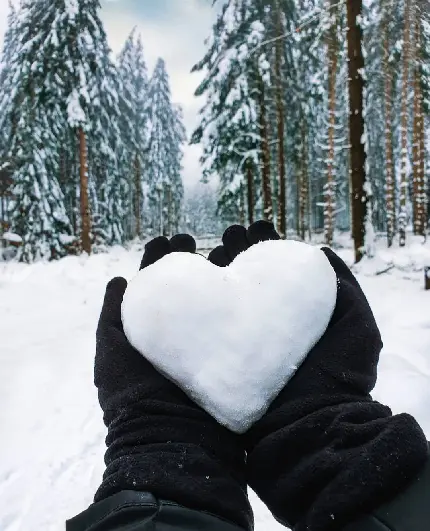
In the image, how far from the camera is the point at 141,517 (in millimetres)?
877

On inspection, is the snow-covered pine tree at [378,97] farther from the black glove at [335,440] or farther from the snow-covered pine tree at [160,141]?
the snow-covered pine tree at [160,141]

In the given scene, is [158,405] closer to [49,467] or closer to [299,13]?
[49,467]

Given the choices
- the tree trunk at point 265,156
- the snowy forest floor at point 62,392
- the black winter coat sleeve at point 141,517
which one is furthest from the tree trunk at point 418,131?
the black winter coat sleeve at point 141,517

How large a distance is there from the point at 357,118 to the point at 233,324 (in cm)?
898

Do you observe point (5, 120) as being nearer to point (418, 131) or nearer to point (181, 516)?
point (418, 131)

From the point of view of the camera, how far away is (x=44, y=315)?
252 inches

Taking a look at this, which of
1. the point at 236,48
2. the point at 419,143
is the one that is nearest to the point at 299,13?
the point at 236,48

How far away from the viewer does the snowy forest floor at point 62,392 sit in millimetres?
2412

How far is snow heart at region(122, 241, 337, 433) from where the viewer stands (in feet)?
3.87

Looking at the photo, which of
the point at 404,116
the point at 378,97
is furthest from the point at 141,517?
the point at 378,97

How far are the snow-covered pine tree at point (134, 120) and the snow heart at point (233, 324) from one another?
86.7 ft

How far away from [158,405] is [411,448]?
2.26 ft

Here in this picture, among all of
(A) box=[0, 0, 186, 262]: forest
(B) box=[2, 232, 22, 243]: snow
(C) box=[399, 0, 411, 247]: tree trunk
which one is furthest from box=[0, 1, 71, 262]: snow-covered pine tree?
(C) box=[399, 0, 411, 247]: tree trunk

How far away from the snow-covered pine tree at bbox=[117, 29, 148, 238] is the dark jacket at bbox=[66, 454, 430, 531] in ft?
88.2
